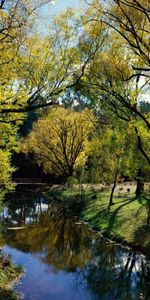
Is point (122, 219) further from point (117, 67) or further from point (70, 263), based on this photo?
point (117, 67)

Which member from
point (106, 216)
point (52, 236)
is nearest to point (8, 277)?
point (52, 236)

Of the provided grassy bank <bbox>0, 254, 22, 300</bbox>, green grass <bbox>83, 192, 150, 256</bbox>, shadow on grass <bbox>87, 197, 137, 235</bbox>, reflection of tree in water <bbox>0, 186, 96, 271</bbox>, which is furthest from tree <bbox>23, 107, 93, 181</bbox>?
grassy bank <bbox>0, 254, 22, 300</bbox>

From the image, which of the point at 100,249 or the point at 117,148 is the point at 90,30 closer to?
the point at 100,249

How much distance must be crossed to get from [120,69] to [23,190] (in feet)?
129

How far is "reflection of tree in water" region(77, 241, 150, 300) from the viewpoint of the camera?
16.6 meters

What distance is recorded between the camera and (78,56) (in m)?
15.6

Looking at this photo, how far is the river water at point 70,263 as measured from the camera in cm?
1680

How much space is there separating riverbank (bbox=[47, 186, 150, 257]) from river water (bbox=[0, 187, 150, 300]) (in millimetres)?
778

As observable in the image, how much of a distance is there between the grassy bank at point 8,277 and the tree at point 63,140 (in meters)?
32.4

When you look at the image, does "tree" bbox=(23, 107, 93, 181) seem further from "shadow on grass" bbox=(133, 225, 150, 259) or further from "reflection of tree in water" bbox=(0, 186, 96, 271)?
"shadow on grass" bbox=(133, 225, 150, 259)

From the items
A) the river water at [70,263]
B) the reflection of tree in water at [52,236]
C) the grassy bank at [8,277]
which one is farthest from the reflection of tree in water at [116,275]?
the grassy bank at [8,277]

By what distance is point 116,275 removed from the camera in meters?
19.1

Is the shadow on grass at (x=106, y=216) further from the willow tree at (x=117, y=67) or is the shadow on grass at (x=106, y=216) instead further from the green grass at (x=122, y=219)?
the willow tree at (x=117, y=67)

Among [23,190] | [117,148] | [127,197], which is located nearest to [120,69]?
[117,148]
